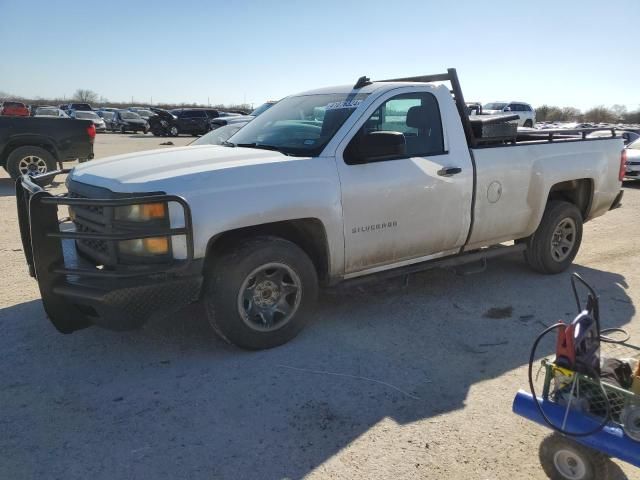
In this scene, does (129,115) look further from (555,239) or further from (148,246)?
(148,246)

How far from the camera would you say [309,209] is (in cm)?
379

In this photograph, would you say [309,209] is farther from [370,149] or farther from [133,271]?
[133,271]

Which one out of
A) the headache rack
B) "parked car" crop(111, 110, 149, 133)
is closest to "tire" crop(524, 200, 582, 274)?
the headache rack

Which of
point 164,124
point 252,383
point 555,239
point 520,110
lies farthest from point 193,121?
point 252,383

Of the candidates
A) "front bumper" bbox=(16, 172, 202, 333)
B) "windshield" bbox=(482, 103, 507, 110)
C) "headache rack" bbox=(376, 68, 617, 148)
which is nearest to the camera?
"front bumper" bbox=(16, 172, 202, 333)

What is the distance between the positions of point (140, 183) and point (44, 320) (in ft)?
5.91

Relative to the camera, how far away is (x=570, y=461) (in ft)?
8.36

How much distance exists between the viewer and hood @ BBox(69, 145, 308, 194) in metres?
3.38

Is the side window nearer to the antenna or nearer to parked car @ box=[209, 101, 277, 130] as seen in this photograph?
the antenna

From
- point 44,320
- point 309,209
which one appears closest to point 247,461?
point 309,209

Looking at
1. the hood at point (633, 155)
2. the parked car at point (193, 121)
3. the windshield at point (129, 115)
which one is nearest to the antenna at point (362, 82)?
the hood at point (633, 155)

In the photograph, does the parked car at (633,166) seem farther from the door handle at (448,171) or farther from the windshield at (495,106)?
the windshield at (495,106)

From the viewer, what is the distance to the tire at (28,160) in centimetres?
1062

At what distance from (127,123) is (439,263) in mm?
36068
